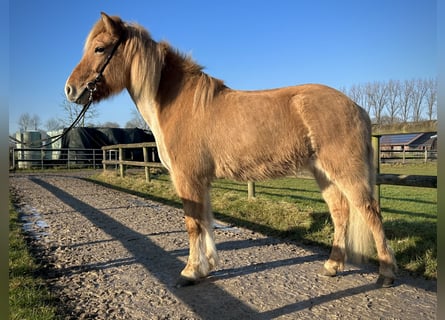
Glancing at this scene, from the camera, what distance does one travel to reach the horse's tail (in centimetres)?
342

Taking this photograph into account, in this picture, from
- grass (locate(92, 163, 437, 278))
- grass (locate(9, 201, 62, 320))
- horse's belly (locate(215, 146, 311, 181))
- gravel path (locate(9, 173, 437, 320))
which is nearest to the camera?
grass (locate(9, 201, 62, 320))

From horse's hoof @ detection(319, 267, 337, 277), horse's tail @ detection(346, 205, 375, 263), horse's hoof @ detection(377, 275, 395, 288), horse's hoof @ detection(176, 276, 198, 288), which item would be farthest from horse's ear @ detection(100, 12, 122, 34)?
horse's hoof @ detection(377, 275, 395, 288)

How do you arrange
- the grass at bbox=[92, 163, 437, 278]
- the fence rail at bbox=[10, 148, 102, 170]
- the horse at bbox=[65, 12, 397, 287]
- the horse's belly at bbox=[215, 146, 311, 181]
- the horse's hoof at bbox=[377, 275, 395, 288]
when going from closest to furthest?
the horse's hoof at bbox=[377, 275, 395, 288], the horse at bbox=[65, 12, 397, 287], the horse's belly at bbox=[215, 146, 311, 181], the grass at bbox=[92, 163, 437, 278], the fence rail at bbox=[10, 148, 102, 170]

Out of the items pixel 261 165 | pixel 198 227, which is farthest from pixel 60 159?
pixel 261 165

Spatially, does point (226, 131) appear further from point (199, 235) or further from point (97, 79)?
point (97, 79)

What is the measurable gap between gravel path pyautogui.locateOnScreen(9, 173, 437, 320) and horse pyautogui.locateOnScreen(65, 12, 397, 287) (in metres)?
0.23

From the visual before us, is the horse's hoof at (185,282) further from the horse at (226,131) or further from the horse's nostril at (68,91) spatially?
the horse's nostril at (68,91)

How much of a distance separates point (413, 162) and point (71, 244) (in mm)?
27998

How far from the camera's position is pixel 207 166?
3457 millimetres

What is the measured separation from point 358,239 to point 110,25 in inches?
140

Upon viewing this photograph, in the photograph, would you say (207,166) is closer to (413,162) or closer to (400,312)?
(400,312)

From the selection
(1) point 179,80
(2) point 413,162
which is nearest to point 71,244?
(1) point 179,80

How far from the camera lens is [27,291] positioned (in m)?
2.89

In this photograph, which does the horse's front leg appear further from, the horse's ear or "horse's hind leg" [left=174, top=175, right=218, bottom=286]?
the horse's ear
